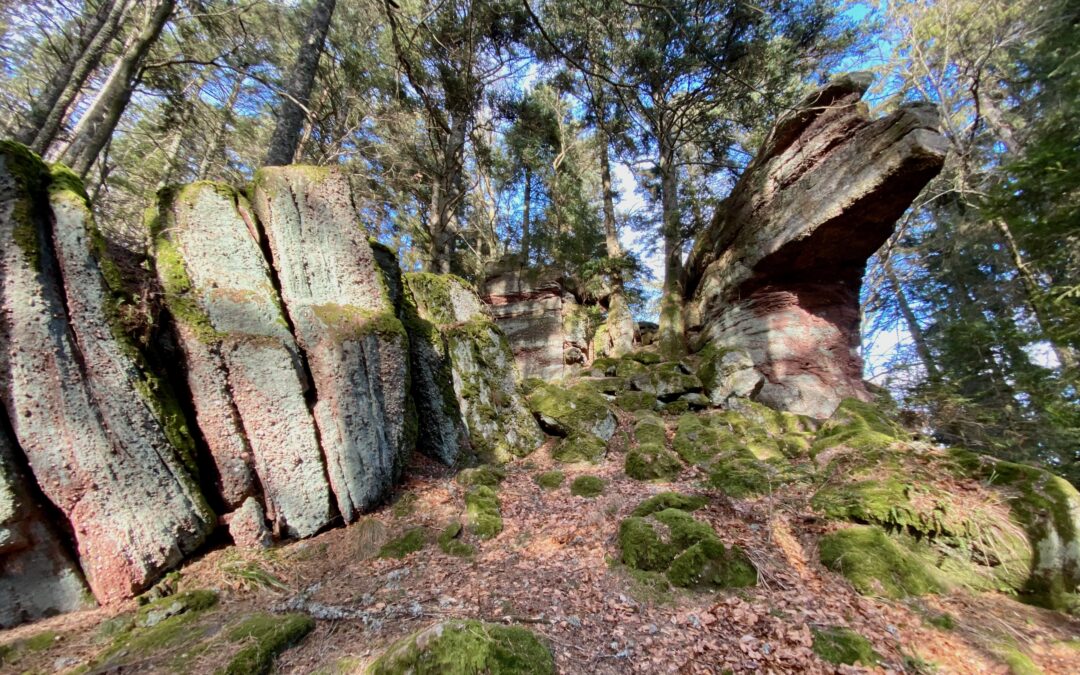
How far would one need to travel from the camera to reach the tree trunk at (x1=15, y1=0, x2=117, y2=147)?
7.53 metres

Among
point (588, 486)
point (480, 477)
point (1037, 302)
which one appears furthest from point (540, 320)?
point (1037, 302)

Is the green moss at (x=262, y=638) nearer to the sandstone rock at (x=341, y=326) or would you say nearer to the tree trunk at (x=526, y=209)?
the sandstone rock at (x=341, y=326)

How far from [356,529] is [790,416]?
818 cm

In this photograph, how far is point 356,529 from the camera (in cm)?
459

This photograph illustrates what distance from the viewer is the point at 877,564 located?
3.60 metres

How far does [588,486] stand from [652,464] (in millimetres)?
1149

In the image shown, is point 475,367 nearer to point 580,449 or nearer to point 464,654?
point 580,449

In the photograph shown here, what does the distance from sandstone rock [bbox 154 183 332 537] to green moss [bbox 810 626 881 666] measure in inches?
192

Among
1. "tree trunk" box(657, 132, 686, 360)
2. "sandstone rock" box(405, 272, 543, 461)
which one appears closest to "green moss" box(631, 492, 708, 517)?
"sandstone rock" box(405, 272, 543, 461)

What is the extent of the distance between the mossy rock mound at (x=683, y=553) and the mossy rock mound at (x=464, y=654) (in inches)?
60.8

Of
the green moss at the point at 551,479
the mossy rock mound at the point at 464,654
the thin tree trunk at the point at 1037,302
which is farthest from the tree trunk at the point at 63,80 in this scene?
the thin tree trunk at the point at 1037,302

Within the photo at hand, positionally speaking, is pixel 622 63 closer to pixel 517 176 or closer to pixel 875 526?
pixel 517 176

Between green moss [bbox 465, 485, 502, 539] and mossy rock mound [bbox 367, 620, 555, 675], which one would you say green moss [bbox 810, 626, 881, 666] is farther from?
green moss [bbox 465, 485, 502, 539]

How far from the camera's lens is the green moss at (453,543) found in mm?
4406
